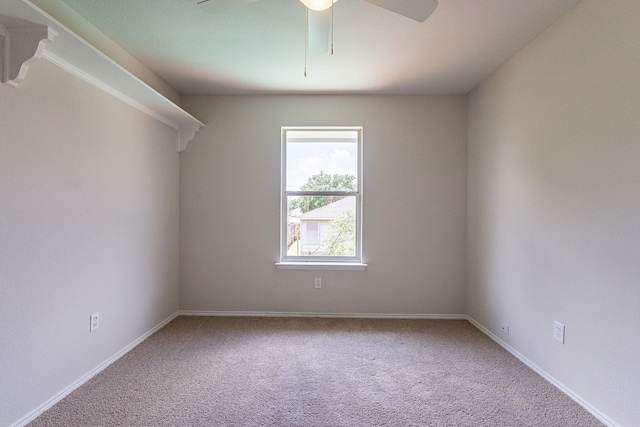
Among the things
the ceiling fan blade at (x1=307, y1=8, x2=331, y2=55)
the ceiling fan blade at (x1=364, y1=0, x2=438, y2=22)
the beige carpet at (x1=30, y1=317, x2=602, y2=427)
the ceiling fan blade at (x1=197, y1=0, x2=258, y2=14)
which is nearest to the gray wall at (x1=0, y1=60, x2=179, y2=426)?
the beige carpet at (x1=30, y1=317, x2=602, y2=427)

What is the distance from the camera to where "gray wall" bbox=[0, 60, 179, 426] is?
1.47 m

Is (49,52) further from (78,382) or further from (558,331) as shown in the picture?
(558,331)

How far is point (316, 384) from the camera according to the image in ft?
6.16

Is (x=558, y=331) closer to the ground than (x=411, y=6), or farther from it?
closer to the ground

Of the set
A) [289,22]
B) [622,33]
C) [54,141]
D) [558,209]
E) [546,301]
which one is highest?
[289,22]

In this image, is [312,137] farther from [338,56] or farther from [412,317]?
[412,317]

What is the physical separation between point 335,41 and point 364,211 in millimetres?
1603

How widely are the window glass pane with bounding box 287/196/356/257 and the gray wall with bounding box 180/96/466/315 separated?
0.18m

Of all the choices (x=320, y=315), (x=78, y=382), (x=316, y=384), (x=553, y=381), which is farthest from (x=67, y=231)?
(x=553, y=381)

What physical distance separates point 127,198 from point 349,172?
2.09 meters

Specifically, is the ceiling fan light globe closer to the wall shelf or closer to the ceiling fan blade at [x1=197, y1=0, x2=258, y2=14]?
the ceiling fan blade at [x1=197, y1=0, x2=258, y2=14]

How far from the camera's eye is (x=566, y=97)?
1780 millimetres

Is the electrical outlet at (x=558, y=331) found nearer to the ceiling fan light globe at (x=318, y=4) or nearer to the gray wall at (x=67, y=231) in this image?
the ceiling fan light globe at (x=318, y=4)

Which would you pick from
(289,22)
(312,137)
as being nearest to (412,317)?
(312,137)
